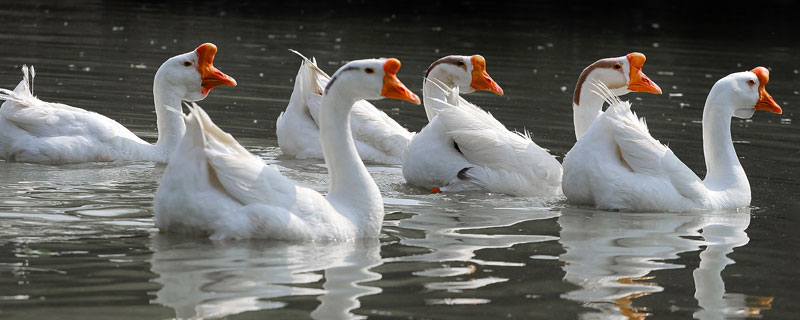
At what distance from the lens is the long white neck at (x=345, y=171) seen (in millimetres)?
7430

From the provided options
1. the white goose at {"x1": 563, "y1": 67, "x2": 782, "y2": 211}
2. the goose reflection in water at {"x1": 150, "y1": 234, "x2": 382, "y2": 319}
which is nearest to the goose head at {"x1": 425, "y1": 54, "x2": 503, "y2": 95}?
the white goose at {"x1": 563, "y1": 67, "x2": 782, "y2": 211}

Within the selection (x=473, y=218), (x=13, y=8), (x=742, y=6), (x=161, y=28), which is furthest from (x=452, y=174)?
(x=742, y=6)

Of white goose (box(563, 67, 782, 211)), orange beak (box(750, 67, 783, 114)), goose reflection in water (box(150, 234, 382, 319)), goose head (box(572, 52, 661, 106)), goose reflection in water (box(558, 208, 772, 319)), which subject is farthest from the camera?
goose head (box(572, 52, 661, 106))

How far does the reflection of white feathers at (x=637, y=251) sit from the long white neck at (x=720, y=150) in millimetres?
348

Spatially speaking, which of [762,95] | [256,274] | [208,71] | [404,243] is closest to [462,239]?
[404,243]

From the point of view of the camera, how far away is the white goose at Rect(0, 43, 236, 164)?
33.4 feet

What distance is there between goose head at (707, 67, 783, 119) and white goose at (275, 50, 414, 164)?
10.5 ft

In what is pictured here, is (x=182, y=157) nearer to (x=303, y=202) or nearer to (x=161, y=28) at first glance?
(x=303, y=202)

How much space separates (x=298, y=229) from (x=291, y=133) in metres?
4.51

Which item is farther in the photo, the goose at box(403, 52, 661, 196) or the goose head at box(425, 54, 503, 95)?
the goose head at box(425, 54, 503, 95)

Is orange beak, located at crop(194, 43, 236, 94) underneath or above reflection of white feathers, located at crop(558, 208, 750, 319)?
above

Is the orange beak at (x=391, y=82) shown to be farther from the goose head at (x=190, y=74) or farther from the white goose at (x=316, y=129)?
the white goose at (x=316, y=129)

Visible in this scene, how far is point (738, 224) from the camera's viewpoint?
876 cm

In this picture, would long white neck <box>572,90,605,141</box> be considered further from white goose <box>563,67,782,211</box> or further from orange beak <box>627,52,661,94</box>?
white goose <box>563,67,782,211</box>
